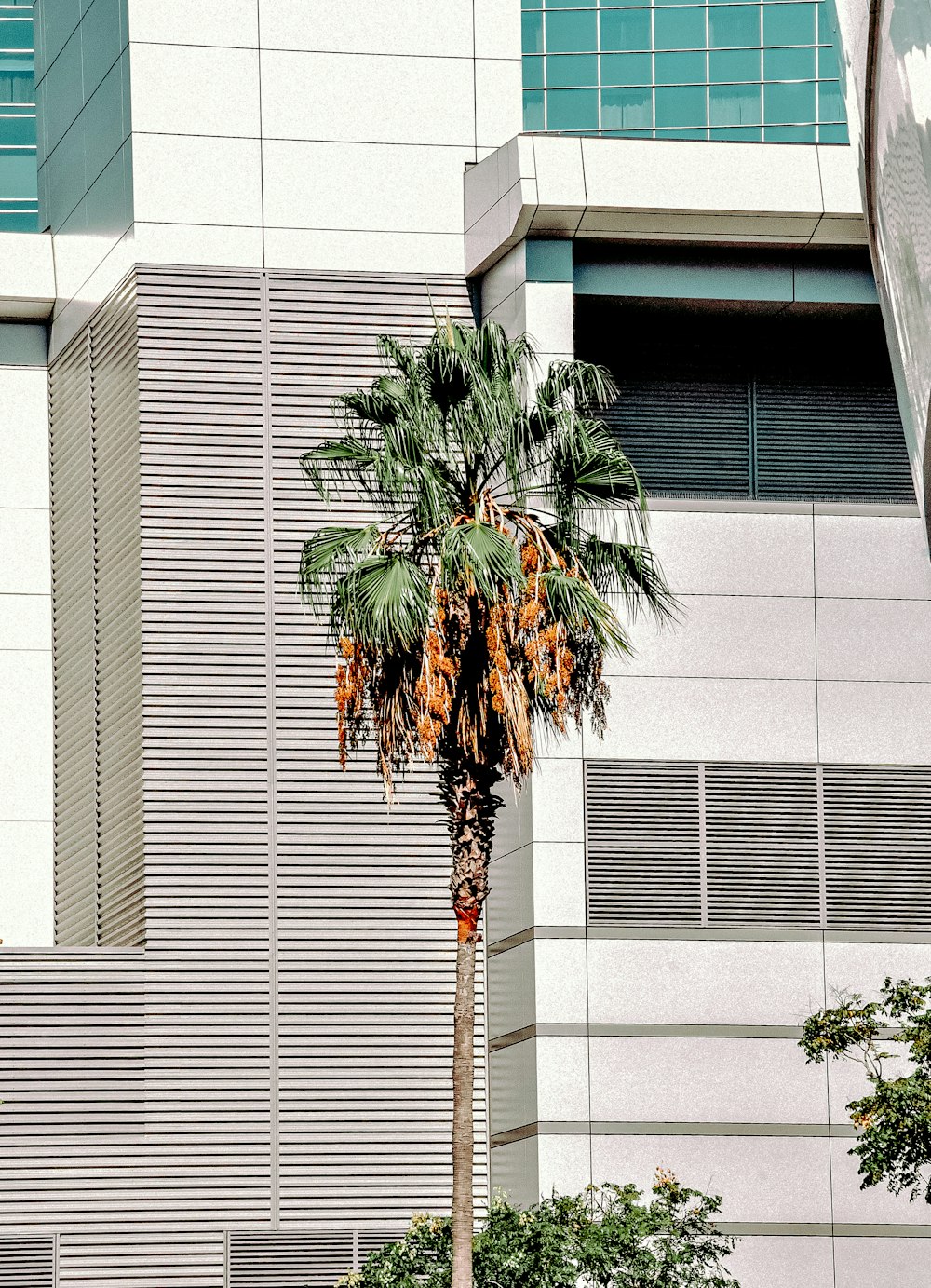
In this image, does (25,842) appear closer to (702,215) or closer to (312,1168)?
(312,1168)

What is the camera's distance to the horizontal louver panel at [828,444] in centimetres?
2994

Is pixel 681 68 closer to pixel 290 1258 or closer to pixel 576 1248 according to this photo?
pixel 576 1248

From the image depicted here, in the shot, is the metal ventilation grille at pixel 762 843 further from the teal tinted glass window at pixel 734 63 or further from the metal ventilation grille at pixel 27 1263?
the teal tinted glass window at pixel 734 63

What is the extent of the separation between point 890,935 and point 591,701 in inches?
282

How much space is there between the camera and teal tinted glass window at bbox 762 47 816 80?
1223 inches

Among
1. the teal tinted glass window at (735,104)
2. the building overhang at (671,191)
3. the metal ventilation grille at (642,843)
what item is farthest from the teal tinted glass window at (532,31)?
the metal ventilation grille at (642,843)

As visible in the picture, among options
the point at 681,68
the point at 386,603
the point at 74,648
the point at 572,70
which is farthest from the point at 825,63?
the point at 386,603

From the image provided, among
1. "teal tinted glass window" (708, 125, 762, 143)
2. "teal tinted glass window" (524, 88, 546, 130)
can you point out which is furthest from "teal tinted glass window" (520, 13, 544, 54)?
"teal tinted glass window" (708, 125, 762, 143)

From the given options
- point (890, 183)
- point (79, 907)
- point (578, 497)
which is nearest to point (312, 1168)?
point (79, 907)

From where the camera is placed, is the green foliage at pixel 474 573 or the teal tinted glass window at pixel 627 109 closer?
the green foliage at pixel 474 573

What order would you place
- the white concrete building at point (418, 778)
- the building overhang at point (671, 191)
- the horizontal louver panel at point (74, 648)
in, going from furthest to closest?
the horizontal louver panel at point (74, 648) < the building overhang at point (671, 191) < the white concrete building at point (418, 778)

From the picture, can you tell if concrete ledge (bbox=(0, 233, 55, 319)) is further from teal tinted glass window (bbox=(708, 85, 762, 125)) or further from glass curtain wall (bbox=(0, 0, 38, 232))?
teal tinted glass window (bbox=(708, 85, 762, 125))

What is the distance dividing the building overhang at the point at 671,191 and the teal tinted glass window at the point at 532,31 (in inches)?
145

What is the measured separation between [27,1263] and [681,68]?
60.4 ft
